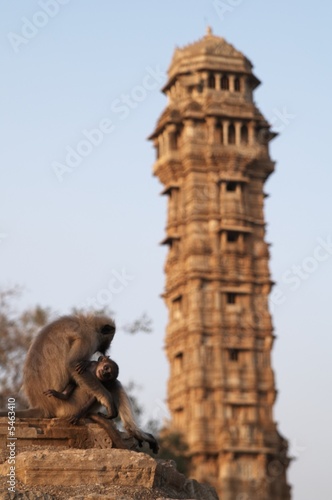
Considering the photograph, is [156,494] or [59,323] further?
[59,323]

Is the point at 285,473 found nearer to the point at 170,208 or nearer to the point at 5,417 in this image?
the point at 170,208

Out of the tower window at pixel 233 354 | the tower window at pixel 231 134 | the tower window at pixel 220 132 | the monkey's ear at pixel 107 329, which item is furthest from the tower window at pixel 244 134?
the monkey's ear at pixel 107 329

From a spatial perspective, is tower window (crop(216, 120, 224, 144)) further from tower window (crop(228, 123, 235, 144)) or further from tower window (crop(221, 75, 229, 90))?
tower window (crop(221, 75, 229, 90))

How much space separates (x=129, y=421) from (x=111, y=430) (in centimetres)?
15

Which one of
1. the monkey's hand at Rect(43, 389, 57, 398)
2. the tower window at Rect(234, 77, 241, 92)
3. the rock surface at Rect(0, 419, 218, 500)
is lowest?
the rock surface at Rect(0, 419, 218, 500)

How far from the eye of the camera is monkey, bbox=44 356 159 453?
7.61 metres

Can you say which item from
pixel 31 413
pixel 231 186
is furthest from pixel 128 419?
pixel 231 186

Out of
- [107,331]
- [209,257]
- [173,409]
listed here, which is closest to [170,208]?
[209,257]

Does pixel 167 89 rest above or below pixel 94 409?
above

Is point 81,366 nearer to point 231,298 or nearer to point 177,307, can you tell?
point 231,298

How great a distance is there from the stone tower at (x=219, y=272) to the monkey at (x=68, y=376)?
3373 centimetres

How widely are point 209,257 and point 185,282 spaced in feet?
5.10

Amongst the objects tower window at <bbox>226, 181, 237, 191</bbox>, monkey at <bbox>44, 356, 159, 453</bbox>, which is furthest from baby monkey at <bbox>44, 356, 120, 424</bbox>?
tower window at <bbox>226, 181, 237, 191</bbox>

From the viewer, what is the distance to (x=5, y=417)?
24.8 ft
